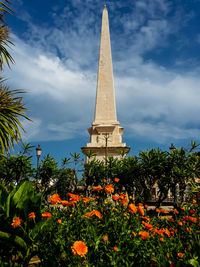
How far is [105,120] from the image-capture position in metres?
15.6

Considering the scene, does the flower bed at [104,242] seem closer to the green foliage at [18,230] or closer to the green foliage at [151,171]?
the green foliage at [18,230]

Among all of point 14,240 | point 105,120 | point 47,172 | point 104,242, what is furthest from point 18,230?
point 105,120

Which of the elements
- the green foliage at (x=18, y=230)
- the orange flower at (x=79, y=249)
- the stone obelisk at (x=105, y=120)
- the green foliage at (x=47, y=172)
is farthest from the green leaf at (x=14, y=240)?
the stone obelisk at (x=105, y=120)

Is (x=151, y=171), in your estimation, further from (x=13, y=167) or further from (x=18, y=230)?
(x=18, y=230)

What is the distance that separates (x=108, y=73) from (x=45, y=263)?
51.3ft

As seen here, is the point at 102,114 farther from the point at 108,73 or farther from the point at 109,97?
the point at 108,73

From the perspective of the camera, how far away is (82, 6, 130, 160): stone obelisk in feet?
47.6

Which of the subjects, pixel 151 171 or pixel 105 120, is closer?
pixel 151 171

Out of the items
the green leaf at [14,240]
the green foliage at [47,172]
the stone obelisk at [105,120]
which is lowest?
the green leaf at [14,240]

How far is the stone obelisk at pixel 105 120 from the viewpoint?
14.5 m

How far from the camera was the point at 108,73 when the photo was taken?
54.4 feet

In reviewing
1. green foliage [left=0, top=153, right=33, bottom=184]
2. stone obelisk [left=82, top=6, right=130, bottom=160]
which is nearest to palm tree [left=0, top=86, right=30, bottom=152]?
green foliage [left=0, top=153, right=33, bottom=184]

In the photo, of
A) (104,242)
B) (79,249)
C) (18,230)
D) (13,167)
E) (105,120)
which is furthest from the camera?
(105,120)

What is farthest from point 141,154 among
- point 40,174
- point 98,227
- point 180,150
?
point 98,227
